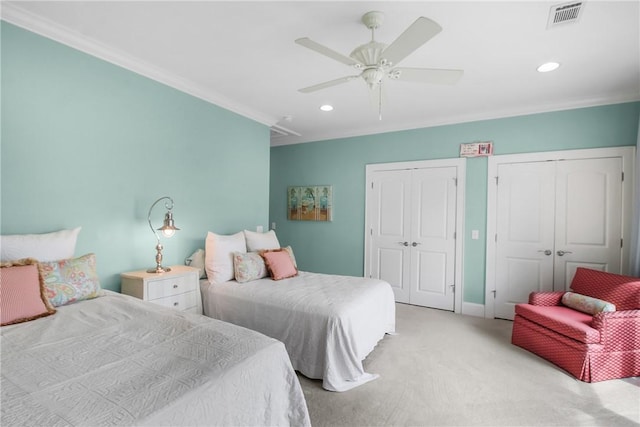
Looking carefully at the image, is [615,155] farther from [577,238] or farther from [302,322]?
[302,322]

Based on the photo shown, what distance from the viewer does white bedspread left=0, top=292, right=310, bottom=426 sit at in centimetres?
100

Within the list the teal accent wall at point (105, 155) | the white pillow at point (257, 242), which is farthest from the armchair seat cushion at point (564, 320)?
the teal accent wall at point (105, 155)

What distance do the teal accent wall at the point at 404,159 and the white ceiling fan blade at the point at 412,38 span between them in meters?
2.64

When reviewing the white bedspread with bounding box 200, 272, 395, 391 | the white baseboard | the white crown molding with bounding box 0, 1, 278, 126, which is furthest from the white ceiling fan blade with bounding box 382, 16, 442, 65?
the white baseboard

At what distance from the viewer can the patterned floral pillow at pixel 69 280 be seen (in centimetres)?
193

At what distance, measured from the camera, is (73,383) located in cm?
112

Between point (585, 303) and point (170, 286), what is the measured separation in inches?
145

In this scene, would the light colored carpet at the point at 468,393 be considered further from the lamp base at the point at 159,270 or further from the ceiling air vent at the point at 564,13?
the ceiling air vent at the point at 564,13

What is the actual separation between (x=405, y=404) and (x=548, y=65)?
295cm

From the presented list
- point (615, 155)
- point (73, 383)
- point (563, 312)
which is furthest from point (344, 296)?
point (615, 155)

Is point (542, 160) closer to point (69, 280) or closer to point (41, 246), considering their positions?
point (69, 280)

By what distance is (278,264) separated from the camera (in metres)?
3.25

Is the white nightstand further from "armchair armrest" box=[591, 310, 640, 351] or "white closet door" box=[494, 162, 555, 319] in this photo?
"white closet door" box=[494, 162, 555, 319]

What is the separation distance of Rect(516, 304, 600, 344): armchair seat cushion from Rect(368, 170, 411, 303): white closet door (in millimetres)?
1636
